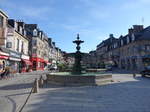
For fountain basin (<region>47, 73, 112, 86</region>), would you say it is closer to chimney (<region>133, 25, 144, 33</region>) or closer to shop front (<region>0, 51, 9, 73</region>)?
shop front (<region>0, 51, 9, 73</region>)

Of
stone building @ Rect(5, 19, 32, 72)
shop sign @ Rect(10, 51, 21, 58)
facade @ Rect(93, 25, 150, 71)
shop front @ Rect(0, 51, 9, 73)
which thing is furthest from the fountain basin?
facade @ Rect(93, 25, 150, 71)

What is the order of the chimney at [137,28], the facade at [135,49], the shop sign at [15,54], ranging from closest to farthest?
the shop sign at [15,54] < the facade at [135,49] < the chimney at [137,28]

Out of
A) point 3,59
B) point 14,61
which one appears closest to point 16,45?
point 14,61

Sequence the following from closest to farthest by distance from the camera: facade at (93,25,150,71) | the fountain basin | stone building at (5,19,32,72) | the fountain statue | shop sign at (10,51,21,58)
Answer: the fountain basin → the fountain statue → stone building at (5,19,32,72) → shop sign at (10,51,21,58) → facade at (93,25,150,71)

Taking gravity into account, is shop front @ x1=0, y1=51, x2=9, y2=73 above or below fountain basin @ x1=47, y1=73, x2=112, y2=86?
above

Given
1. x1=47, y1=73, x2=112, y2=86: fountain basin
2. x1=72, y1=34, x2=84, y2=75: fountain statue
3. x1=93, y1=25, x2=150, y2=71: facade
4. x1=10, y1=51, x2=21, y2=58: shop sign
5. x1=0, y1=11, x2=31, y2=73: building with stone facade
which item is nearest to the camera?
x1=47, y1=73, x2=112, y2=86: fountain basin

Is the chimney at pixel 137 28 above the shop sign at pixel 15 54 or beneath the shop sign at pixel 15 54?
above

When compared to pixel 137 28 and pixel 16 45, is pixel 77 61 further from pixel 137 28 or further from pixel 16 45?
pixel 137 28

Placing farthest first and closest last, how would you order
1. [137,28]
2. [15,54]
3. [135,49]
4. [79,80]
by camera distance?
[137,28] < [135,49] < [15,54] < [79,80]

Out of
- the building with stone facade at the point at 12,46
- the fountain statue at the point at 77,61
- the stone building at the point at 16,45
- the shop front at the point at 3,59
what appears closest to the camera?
the fountain statue at the point at 77,61

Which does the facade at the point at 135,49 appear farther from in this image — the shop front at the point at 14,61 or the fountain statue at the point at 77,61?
the fountain statue at the point at 77,61

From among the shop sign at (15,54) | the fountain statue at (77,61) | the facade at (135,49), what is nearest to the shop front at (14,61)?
the shop sign at (15,54)

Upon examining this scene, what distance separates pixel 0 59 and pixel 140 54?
29.4 m

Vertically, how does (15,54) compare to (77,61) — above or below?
above
